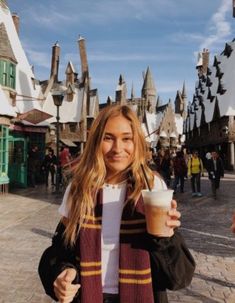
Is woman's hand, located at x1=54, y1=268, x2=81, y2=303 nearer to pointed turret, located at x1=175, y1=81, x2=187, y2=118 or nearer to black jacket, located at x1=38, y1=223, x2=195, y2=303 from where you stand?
black jacket, located at x1=38, y1=223, x2=195, y2=303

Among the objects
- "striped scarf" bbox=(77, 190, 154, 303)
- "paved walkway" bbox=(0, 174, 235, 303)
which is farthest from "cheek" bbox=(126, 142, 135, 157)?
"paved walkway" bbox=(0, 174, 235, 303)

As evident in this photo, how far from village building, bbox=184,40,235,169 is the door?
2157 centimetres

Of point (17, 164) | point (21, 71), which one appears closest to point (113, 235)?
point (17, 164)

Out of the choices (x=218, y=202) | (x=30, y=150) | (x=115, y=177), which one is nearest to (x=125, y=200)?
(x=115, y=177)

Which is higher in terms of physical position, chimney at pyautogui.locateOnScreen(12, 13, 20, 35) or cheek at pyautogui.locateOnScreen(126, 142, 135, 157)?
chimney at pyautogui.locateOnScreen(12, 13, 20, 35)

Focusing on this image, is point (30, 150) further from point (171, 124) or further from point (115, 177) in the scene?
point (171, 124)

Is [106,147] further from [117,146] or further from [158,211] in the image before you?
[158,211]

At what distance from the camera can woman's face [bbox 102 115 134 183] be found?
83.1 inches

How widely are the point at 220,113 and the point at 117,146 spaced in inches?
1440

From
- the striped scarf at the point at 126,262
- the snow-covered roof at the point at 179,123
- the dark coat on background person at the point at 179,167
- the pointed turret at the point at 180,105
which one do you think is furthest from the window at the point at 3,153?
the pointed turret at the point at 180,105

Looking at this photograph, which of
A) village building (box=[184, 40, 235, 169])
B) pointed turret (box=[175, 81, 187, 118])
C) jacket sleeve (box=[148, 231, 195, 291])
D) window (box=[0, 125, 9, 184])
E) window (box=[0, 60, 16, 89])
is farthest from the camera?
pointed turret (box=[175, 81, 187, 118])

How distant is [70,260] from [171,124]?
75.7 metres

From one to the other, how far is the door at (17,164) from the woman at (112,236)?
1760cm

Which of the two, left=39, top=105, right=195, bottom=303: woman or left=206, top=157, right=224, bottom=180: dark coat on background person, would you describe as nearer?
left=39, top=105, right=195, bottom=303: woman
